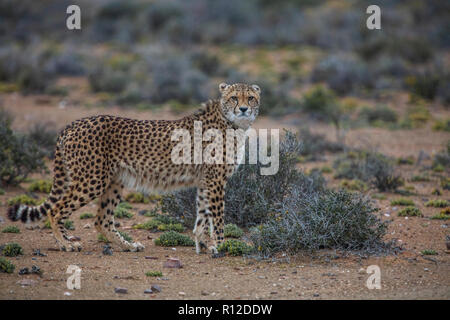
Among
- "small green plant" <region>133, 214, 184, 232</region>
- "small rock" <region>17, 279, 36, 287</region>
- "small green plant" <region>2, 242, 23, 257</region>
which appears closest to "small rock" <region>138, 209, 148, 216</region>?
"small green plant" <region>133, 214, 184, 232</region>

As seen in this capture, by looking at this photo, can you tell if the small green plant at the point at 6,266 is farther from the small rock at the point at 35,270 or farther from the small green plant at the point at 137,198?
the small green plant at the point at 137,198

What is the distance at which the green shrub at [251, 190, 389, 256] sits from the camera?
675 cm

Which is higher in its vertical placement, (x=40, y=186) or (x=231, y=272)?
(x=40, y=186)

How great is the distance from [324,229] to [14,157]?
5925 mm

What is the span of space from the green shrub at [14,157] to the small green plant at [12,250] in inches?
142

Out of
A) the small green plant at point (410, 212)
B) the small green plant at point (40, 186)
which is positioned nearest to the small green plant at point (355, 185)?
the small green plant at point (410, 212)

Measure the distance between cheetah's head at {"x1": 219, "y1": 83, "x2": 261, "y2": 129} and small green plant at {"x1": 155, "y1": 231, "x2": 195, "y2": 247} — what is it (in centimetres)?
165

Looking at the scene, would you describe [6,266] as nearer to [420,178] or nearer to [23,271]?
[23,271]

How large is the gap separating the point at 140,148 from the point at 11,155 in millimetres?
4119

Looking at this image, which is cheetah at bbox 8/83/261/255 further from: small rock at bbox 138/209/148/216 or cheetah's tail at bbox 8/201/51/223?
small rock at bbox 138/209/148/216

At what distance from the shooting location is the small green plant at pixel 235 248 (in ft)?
22.8

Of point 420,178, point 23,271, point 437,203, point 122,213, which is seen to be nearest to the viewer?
point 23,271

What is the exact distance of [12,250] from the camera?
6.64 meters

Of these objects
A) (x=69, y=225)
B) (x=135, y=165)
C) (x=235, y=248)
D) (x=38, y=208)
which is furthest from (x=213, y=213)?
(x=69, y=225)
